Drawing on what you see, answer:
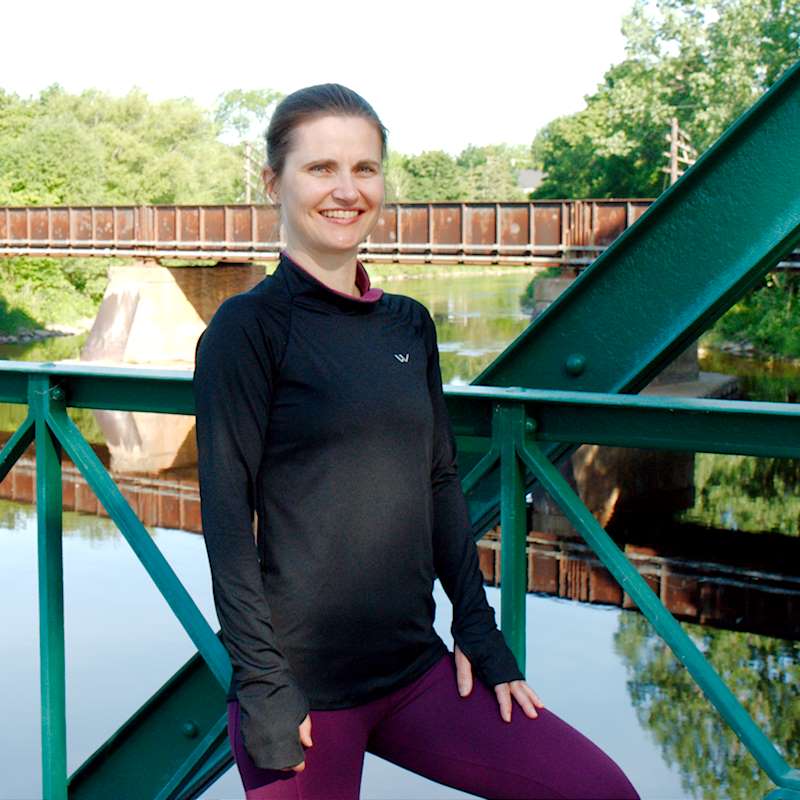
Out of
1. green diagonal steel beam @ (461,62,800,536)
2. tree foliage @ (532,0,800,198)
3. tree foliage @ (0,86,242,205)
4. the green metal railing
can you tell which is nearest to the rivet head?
green diagonal steel beam @ (461,62,800,536)

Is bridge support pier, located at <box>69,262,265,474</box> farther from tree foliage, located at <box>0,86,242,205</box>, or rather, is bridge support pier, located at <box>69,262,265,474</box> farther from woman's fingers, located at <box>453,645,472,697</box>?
woman's fingers, located at <box>453,645,472,697</box>

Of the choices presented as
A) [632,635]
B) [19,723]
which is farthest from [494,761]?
[632,635]

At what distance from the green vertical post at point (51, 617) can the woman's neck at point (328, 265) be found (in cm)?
130

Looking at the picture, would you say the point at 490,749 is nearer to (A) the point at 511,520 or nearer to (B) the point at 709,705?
(A) the point at 511,520

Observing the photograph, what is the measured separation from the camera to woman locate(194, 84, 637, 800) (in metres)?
2.14

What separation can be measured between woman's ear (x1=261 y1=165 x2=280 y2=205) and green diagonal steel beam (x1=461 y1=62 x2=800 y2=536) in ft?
2.59

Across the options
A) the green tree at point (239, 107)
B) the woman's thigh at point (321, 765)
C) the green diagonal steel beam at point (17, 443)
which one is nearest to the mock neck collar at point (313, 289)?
the woman's thigh at point (321, 765)

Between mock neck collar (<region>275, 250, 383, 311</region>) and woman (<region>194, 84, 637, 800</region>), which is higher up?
mock neck collar (<region>275, 250, 383, 311</region>)

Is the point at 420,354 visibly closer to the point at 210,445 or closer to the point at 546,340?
the point at 210,445

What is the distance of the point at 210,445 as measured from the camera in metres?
2.15

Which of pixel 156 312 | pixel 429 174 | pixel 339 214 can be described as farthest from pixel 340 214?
pixel 429 174

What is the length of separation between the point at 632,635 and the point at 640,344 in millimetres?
11420

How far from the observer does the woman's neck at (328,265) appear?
2342 millimetres

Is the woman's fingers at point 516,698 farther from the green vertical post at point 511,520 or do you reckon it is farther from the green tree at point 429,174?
the green tree at point 429,174
